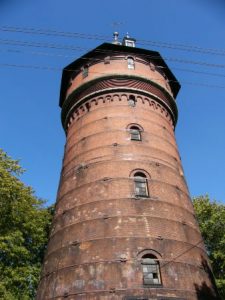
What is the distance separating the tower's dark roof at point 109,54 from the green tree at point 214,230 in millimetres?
10274

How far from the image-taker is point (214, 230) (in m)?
22.7

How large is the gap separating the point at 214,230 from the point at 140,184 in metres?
13.2

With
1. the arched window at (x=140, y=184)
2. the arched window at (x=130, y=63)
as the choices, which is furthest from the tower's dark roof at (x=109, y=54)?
the arched window at (x=140, y=184)

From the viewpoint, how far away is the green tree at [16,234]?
15.8 meters

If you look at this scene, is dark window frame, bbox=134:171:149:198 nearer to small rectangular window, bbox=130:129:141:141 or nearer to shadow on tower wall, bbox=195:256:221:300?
small rectangular window, bbox=130:129:141:141

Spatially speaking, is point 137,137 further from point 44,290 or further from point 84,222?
point 44,290

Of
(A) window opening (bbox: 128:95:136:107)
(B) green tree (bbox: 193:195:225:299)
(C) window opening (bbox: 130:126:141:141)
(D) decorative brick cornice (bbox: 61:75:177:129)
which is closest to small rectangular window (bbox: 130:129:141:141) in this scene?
(C) window opening (bbox: 130:126:141:141)

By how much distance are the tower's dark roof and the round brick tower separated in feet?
0.22

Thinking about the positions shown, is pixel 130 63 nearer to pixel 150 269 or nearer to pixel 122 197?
pixel 122 197

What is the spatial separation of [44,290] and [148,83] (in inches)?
428

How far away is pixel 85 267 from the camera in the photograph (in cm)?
1020

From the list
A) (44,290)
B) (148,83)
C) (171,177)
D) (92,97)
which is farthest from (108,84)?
(44,290)

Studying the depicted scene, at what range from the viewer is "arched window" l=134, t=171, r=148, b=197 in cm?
1195

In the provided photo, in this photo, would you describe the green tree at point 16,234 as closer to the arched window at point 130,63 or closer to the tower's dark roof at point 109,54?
the tower's dark roof at point 109,54
